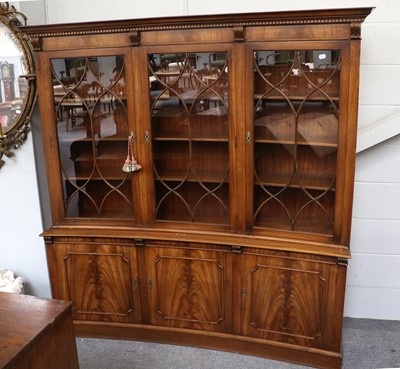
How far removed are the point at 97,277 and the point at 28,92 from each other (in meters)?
1.24

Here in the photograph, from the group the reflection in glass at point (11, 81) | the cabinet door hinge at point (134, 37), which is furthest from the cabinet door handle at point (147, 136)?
the reflection in glass at point (11, 81)

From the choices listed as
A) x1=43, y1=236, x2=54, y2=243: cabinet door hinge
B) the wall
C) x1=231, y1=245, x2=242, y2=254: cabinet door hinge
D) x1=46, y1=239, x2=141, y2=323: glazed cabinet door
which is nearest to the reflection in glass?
the wall

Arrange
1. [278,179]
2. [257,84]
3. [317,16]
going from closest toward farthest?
1. [317,16]
2. [257,84]
3. [278,179]

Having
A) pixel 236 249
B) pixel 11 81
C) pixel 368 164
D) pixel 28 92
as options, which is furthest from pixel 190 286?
pixel 11 81

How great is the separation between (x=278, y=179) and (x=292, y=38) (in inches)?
30.0

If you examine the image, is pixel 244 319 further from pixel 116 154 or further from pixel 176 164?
Result: pixel 116 154

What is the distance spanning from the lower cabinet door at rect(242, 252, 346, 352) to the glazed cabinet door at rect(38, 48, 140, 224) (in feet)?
2.68

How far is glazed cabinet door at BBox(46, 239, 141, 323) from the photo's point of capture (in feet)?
Result: 8.96

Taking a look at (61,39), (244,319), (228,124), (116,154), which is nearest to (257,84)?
(228,124)

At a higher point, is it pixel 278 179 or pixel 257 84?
pixel 257 84

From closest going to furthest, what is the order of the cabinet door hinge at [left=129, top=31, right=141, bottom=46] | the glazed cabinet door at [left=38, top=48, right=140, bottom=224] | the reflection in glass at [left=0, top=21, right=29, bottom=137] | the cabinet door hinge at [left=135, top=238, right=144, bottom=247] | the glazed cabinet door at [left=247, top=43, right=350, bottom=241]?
the glazed cabinet door at [left=247, top=43, right=350, bottom=241] → the cabinet door hinge at [left=129, top=31, right=141, bottom=46] → the glazed cabinet door at [left=38, top=48, right=140, bottom=224] → the cabinet door hinge at [left=135, top=238, right=144, bottom=247] → the reflection in glass at [left=0, top=21, right=29, bottom=137]

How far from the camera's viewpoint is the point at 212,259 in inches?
103

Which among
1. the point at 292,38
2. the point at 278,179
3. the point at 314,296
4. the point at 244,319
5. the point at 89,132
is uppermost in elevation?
the point at 292,38

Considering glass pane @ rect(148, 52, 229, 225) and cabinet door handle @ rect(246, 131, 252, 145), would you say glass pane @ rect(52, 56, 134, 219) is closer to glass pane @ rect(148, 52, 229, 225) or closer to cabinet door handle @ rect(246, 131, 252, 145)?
glass pane @ rect(148, 52, 229, 225)
